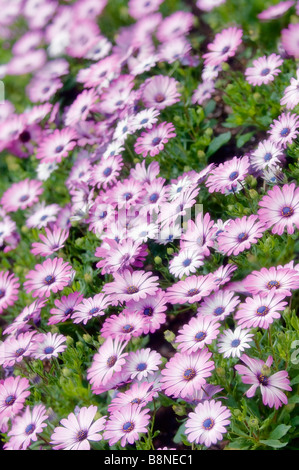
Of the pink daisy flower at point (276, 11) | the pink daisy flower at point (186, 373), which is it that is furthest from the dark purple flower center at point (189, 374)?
the pink daisy flower at point (276, 11)

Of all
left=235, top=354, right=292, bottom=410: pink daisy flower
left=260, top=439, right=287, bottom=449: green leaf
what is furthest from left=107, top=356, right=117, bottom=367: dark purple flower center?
left=260, top=439, right=287, bottom=449: green leaf

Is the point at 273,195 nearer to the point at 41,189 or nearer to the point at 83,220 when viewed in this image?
the point at 83,220

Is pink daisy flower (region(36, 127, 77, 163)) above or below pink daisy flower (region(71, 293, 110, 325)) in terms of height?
above

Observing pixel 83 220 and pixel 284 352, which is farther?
pixel 83 220

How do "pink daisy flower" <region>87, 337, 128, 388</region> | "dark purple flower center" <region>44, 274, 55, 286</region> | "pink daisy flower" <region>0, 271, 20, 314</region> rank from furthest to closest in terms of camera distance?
"pink daisy flower" <region>0, 271, 20, 314</region> < "dark purple flower center" <region>44, 274, 55, 286</region> < "pink daisy flower" <region>87, 337, 128, 388</region>

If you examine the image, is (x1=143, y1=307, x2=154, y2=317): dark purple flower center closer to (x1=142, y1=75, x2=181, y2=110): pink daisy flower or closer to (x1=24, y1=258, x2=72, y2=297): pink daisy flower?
(x1=24, y1=258, x2=72, y2=297): pink daisy flower

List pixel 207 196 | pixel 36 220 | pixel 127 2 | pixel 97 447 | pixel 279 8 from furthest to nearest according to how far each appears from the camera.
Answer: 1. pixel 127 2
2. pixel 279 8
3. pixel 36 220
4. pixel 207 196
5. pixel 97 447

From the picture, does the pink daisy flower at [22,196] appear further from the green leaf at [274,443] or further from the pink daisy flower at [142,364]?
the green leaf at [274,443]

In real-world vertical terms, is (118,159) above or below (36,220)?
above
